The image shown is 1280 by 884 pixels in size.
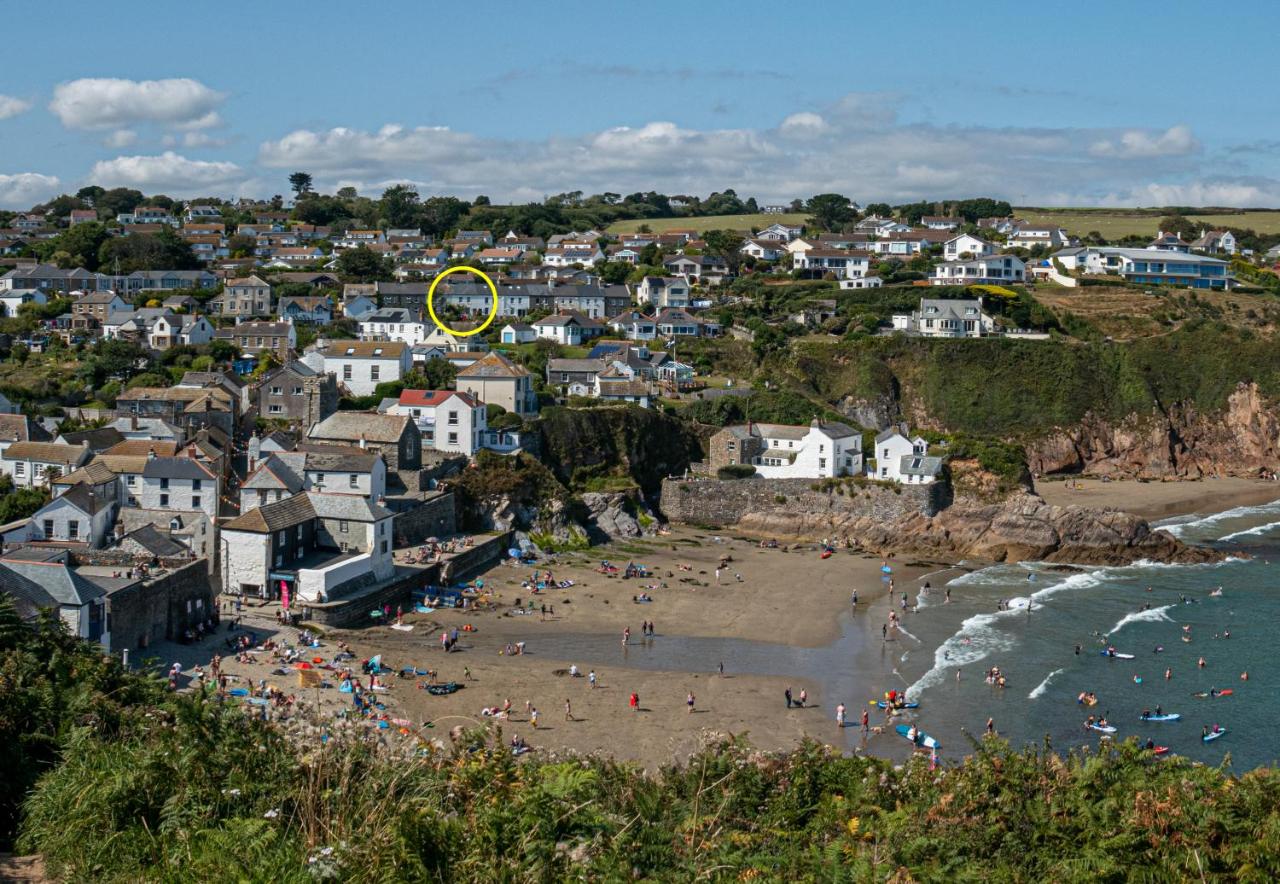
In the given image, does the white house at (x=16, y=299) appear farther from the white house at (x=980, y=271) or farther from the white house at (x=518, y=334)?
the white house at (x=980, y=271)

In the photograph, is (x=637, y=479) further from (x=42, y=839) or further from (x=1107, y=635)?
(x=42, y=839)

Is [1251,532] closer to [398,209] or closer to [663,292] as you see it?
[663,292]

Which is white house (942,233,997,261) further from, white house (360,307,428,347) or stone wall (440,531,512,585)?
stone wall (440,531,512,585)

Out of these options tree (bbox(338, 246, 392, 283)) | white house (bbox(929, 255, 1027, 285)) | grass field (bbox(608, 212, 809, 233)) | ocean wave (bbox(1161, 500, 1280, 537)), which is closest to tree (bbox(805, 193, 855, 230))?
grass field (bbox(608, 212, 809, 233))

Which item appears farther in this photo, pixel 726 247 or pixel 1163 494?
pixel 726 247

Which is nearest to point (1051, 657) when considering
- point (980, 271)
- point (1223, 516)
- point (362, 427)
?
point (362, 427)

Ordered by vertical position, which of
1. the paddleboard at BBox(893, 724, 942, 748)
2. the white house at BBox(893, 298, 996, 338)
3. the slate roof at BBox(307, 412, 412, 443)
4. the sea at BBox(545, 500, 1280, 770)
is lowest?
the sea at BBox(545, 500, 1280, 770)
